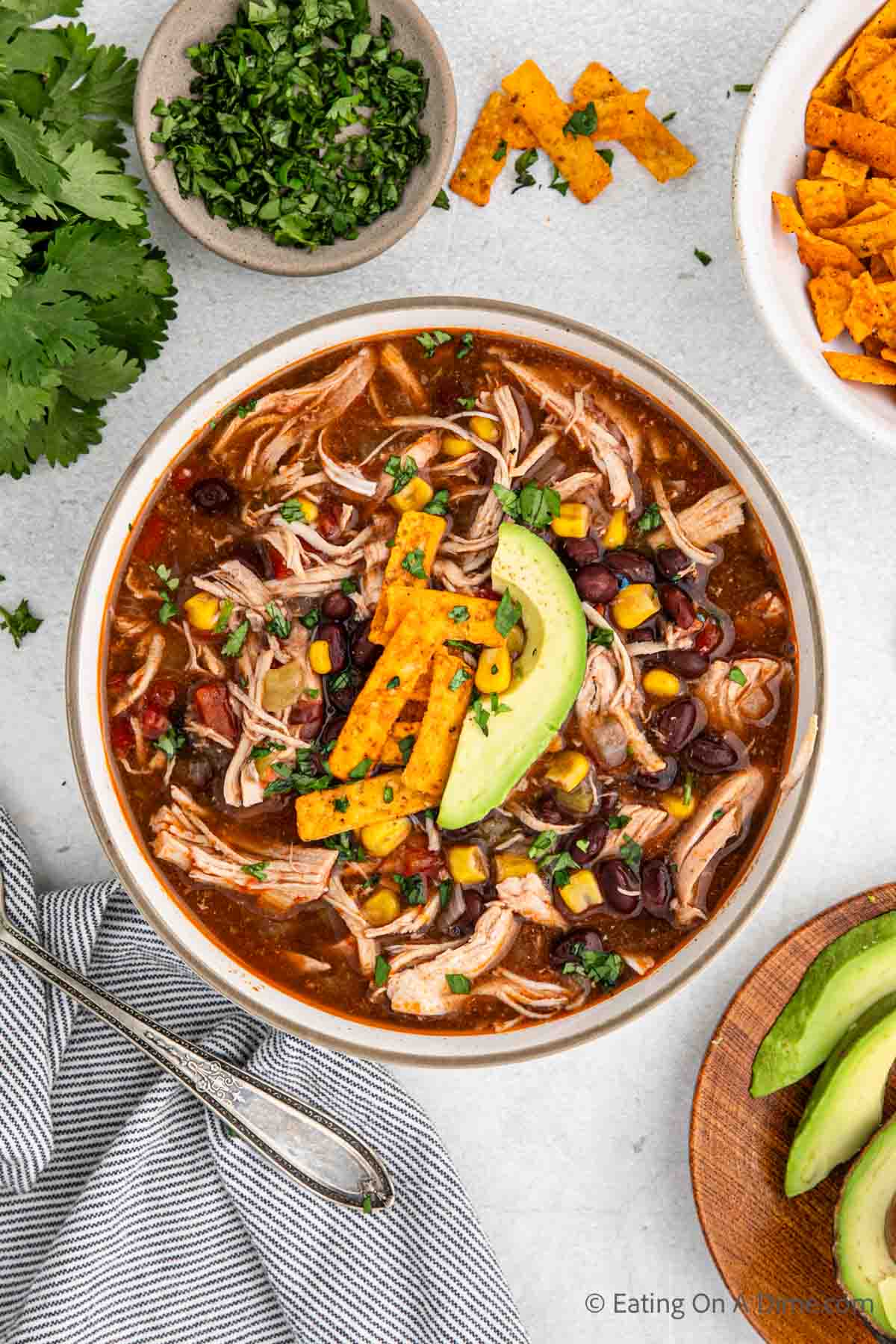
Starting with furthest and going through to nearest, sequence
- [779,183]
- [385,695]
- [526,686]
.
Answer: [779,183] < [385,695] < [526,686]

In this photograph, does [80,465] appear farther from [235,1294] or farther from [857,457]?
[235,1294]

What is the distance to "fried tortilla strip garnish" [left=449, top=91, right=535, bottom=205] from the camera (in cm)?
374

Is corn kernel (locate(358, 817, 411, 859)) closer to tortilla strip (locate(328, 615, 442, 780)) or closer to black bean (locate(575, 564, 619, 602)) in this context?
tortilla strip (locate(328, 615, 442, 780))

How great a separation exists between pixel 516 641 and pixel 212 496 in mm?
1019

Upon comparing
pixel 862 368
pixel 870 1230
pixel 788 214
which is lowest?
pixel 870 1230

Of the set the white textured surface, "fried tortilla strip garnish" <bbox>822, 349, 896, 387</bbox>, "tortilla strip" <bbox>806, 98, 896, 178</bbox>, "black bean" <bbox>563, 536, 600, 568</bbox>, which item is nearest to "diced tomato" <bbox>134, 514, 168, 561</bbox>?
the white textured surface

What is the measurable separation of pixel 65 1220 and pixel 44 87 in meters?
3.71

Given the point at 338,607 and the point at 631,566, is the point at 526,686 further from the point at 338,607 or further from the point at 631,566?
the point at 338,607

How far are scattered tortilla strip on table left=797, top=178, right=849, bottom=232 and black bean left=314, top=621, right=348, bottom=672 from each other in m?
1.94

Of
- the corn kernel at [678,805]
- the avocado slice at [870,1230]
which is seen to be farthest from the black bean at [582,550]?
the avocado slice at [870,1230]

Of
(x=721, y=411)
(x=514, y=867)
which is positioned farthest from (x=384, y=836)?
(x=721, y=411)

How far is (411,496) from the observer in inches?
133

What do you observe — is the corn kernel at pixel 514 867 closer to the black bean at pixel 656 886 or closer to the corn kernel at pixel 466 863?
the corn kernel at pixel 466 863

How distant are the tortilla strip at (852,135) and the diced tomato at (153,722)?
2.70 m
